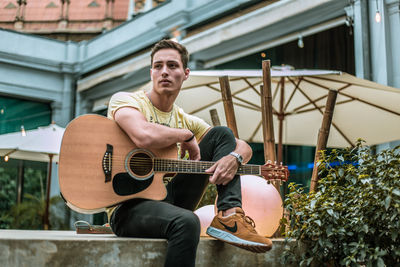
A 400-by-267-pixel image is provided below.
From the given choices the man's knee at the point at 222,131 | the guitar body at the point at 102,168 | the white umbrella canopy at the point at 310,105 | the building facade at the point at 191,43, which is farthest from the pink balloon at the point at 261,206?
the building facade at the point at 191,43

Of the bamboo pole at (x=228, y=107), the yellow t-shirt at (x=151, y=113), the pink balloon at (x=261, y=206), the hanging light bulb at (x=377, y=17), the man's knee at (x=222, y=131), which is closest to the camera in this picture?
the yellow t-shirt at (x=151, y=113)

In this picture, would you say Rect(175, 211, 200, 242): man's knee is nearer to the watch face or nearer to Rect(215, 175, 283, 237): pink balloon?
the watch face

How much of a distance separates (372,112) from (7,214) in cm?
838

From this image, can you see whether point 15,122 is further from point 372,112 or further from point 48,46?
point 372,112

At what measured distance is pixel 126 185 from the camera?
2393 millimetres

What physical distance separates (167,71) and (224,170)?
2.11ft

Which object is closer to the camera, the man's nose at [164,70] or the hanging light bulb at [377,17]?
the man's nose at [164,70]

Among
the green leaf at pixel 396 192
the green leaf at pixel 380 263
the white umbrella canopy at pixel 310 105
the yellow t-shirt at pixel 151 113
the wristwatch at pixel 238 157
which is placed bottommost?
the green leaf at pixel 380 263

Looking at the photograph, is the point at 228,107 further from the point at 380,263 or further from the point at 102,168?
the point at 380,263

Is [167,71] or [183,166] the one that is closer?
[183,166]

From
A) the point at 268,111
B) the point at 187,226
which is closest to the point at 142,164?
the point at 187,226

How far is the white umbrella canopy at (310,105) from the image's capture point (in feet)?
16.5

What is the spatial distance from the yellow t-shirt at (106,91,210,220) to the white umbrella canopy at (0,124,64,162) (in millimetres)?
5078

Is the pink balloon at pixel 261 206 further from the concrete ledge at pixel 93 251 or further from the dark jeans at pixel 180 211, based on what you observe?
the concrete ledge at pixel 93 251
